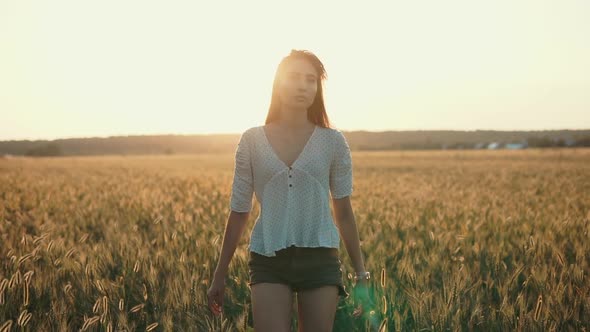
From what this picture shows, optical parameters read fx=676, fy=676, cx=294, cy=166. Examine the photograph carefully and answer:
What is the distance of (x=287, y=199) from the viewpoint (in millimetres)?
3186

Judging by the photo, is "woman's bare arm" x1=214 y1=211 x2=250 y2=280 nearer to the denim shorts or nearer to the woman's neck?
the denim shorts

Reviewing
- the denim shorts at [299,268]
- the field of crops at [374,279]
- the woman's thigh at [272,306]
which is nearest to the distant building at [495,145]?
the field of crops at [374,279]

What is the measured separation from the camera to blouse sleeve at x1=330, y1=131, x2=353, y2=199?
3.25m

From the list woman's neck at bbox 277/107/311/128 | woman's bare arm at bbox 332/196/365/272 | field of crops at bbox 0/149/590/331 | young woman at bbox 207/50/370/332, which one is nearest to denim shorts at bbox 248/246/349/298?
young woman at bbox 207/50/370/332

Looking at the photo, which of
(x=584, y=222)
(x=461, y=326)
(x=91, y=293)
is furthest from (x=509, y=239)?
(x=91, y=293)

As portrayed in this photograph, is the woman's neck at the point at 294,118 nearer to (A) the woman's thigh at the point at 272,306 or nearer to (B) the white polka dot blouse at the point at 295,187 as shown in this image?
(B) the white polka dot blouse at the point at 295,187

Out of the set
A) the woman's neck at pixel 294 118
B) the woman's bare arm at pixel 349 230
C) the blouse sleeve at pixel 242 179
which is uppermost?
the woman's neck at pixel 294 118

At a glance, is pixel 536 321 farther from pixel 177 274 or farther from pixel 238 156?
pixel 177 274

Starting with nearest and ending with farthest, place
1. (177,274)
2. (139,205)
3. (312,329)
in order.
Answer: (312,329), (177,274), (139,205)

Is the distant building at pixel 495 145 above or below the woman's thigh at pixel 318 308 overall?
below

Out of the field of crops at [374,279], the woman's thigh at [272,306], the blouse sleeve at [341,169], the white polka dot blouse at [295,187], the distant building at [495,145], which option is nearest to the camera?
the woman's thigh at [272,306]

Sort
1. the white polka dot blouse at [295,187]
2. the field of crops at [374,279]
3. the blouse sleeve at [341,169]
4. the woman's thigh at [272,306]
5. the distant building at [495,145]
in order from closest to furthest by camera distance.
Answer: the woman's thigh at [272,306] → the white polka dot blouse at [295,187] → the blouse sleeve at [341,169] → the field of crops at [374,279] → the distant building at [495,145]

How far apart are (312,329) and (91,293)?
2.32 m

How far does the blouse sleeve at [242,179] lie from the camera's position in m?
3.26
